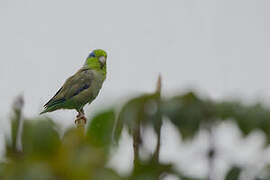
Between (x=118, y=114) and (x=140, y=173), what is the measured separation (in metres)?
0.27

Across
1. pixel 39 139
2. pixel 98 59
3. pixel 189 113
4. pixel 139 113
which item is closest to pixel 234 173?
pixel 189 113

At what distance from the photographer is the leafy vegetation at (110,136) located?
4.19ft

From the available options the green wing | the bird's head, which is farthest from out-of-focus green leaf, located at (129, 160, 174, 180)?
the bird's head

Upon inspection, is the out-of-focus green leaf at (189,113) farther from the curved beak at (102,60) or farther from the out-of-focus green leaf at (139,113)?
the curved beak at (102,60)

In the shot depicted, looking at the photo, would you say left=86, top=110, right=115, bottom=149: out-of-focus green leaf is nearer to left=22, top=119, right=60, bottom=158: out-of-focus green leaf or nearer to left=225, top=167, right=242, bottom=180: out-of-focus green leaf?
left=22, top=119, right=60, bottom=158: out-of-focus green leaf

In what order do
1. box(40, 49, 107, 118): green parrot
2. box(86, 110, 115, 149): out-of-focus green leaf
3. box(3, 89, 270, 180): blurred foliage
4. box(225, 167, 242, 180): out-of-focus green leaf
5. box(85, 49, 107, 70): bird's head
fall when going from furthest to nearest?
1. box(85, 49, 107, 70): bird's head
2. box(40, 49, 107, 118): green parrot
3. box(86, 110, 115, 149): out-of-focus green leaf
4. box(225, 167, 242, 180): out-of-focus green leaf
5. box(3, 89, 270, 180): blurred foliage

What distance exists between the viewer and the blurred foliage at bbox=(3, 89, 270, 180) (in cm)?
128

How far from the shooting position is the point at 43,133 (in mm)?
1401

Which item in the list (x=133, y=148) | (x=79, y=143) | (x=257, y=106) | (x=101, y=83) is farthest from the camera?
(x=101, y=83)

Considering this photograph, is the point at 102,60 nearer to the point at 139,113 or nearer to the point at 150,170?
the point at 139,113

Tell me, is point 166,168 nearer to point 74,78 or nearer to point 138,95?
point 138,95

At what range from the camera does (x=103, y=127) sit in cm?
156

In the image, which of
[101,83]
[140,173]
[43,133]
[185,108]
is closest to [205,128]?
[185,108]

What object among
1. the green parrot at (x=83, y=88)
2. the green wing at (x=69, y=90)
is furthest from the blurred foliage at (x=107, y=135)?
the green wing at (x=69, y=90)
